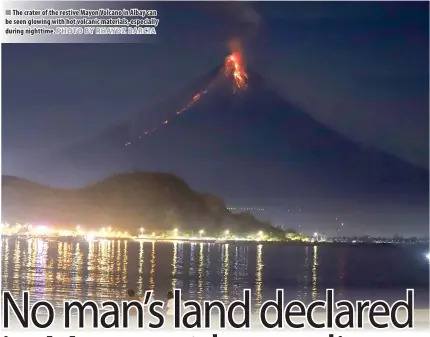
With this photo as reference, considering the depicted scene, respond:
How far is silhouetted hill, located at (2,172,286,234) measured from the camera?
1619 centimetres

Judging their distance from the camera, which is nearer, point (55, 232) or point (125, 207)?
point (55, 232)

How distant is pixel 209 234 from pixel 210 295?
21228 millimetres

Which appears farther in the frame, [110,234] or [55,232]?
[110,234]

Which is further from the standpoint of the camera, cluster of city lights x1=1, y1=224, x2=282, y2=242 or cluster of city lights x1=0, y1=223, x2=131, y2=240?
cluster of city lights x1=1, y1=224, x2=282, y2=242

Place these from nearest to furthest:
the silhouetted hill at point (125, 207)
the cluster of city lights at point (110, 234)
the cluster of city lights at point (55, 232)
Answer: the silhouetted hill at point (125, 207), the cluster of city lights at point (55, 232), the cluster of city lights at point (110, 234)

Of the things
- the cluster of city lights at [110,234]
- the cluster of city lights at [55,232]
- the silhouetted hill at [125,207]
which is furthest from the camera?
the cluster of city lights at [110,234]

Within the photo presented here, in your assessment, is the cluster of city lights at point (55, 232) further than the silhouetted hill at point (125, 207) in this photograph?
Yes

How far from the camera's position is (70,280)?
1051 centimetres

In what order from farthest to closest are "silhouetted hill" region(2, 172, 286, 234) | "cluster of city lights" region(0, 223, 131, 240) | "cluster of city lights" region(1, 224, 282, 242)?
"cluster of city lights" region(1, 224, 282, 242) → "cluster of city lights" region(0, 223, 131, 240) → "silhouetted hill" region(2, 172, 286, 234)

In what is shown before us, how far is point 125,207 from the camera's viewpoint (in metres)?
30.3

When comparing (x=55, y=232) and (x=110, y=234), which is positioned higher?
(x=110, y=234)

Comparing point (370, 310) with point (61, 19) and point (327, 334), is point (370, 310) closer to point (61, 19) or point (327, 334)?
point (327, 334)

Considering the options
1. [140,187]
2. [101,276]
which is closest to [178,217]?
[140,187]

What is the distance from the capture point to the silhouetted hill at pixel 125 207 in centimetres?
1619
